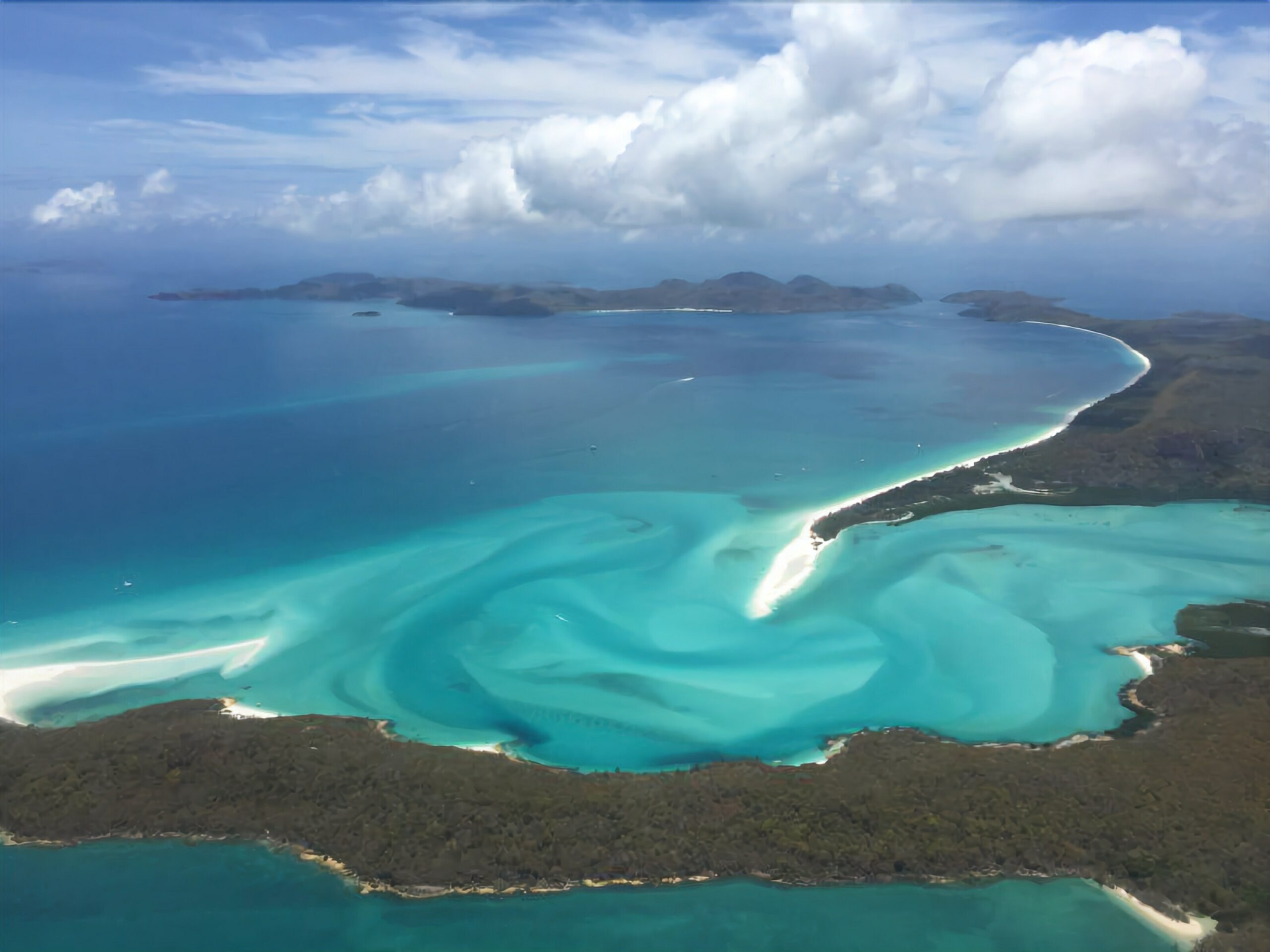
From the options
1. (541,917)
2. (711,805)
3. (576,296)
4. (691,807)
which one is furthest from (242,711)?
(576,296)

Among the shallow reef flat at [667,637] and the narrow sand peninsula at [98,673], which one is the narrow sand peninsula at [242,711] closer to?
the shallow reef flat at [667,637]

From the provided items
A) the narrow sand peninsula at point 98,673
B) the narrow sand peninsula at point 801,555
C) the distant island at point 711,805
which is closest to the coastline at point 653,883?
the distant island at point 711,805

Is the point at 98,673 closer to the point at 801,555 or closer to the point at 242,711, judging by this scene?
the point at 242,711

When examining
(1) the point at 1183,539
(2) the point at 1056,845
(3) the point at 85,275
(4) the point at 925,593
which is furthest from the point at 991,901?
(3) the point at 85,275

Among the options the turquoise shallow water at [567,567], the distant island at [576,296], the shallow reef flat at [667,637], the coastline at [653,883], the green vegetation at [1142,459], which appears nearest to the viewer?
the coastline at [653,883]

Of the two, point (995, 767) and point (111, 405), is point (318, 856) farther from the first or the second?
point (111, 405)

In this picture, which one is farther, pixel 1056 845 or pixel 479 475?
pixel 479 475

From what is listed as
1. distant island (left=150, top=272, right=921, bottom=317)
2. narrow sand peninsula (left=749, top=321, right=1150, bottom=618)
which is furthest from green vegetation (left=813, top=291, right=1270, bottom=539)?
distant island (left=150, top=272, right=921, bottom=317)
